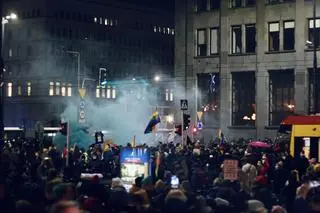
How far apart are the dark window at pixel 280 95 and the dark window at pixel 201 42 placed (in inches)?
258

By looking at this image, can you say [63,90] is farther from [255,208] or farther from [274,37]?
[255,208]

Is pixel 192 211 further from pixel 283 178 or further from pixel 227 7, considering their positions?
pixel 227 7

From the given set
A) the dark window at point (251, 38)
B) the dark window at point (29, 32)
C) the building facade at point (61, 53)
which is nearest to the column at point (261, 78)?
the dark window at point (251, 38)

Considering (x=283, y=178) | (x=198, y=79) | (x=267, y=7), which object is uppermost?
(x=267, y=7)

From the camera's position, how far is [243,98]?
53.8 meters

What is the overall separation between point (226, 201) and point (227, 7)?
4338 cm

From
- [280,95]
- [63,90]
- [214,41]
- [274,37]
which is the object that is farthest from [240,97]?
[63,90]

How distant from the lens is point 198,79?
5628cm

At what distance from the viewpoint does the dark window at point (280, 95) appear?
51156mm

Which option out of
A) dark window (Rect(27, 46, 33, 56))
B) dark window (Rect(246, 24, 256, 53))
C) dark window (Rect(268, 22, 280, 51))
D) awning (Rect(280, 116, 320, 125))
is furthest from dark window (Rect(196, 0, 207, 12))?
dark window (Rect(27, 46, 33, 56))

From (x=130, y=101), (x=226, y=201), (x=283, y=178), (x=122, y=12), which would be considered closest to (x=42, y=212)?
(x=226, y=201)

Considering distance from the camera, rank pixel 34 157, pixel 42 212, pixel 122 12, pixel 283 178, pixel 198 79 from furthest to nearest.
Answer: pixel 122 12 → pixel 198 79 → pixel 34 157 → pixel 283 178 → pixel 42 212

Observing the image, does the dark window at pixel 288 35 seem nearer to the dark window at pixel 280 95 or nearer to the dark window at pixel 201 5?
the dark window at pixel 280 95

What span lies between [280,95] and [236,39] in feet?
20.0
